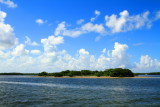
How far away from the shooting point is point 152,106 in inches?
1467

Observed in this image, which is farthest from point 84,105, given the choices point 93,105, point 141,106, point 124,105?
point 141,106

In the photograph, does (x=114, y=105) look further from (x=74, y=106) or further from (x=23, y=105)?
(x=23, y=105)

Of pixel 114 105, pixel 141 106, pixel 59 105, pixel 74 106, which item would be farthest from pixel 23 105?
pixel 141 106

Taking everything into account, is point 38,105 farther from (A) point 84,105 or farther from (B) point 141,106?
(B) point 141,106

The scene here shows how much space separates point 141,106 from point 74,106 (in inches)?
485

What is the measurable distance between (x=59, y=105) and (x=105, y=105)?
852 centimetres

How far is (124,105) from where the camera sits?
38.1 m

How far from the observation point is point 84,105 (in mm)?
37469

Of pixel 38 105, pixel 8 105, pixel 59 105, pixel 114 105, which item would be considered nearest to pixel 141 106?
pixel 114 105

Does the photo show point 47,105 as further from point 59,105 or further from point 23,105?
point 23,105

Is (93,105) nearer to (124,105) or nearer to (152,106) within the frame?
(124,105)

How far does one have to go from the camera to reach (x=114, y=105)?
3769 centimetres

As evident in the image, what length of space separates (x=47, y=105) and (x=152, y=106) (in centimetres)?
1931

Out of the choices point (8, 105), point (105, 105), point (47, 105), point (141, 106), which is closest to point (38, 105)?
point (47, 105)
